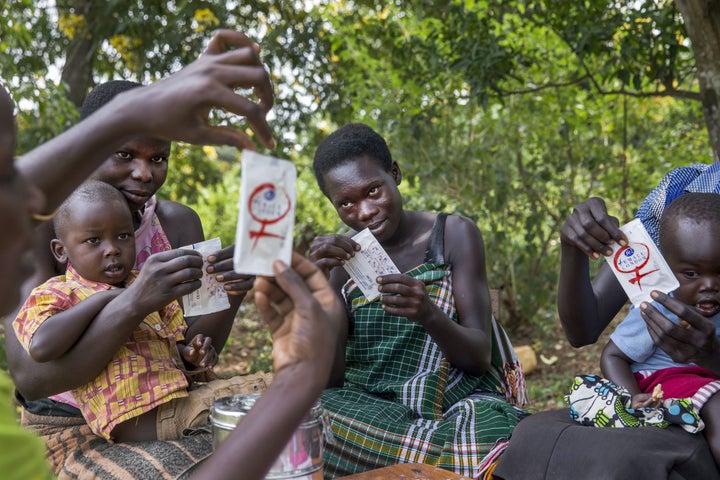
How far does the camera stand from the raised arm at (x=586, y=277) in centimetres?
239

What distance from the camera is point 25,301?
2549 mm

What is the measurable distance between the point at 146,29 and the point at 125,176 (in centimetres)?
451

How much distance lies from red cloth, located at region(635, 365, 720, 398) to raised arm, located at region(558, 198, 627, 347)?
0.93 feet

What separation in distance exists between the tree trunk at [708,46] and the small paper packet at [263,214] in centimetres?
308

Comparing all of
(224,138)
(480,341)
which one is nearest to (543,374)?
(480,341)

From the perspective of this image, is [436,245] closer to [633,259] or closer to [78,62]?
[633,259]

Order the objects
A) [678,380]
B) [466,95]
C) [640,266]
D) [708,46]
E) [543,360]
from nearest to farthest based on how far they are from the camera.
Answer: [640,266], [678,380], [708,46], [466,95], [543,360]

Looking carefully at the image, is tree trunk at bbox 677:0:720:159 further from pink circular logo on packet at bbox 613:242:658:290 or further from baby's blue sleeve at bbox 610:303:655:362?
pink circular logo on packet at bbox 613:242:658:290

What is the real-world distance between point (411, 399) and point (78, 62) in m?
5.51

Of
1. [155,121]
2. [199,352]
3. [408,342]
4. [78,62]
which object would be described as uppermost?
[78,62]

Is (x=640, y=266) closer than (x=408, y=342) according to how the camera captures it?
Yes

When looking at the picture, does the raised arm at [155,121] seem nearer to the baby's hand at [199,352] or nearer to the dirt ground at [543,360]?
the baby's hand at [199,352]

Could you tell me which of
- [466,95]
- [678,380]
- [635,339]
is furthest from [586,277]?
[466,95]

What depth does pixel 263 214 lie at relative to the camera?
1402 mm
